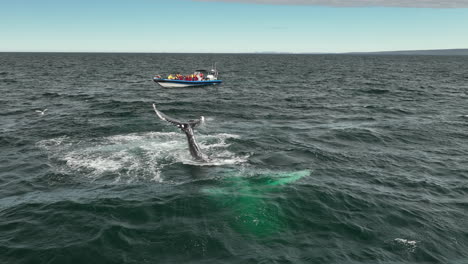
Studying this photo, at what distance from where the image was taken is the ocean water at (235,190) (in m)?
13.2

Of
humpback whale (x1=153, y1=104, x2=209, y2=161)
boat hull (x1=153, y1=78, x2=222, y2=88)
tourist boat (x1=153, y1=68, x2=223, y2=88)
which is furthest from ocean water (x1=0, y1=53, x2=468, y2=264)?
tourist boat (x1=153, y1=68, x2=223, y2=88)

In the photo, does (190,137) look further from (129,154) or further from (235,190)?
(235,190)

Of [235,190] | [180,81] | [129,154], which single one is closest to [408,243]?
[235,190]

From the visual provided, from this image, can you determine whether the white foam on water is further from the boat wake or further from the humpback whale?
the humpback whale

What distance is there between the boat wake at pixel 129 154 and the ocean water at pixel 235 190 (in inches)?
5.4

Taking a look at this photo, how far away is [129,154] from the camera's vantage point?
24156 millimetres

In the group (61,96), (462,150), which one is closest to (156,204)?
(462,150)

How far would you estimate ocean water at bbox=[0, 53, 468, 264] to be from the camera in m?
13.2

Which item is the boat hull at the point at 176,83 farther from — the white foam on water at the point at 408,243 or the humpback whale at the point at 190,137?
the white foam on water at the point at 408,243

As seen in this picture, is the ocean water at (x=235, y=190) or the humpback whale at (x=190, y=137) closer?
the ocean water at (x=235, y=190)

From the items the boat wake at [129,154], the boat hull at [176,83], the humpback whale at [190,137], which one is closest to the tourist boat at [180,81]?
the boat hull at [176,83]

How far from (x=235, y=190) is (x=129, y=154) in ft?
34.0

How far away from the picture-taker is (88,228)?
14.5 meters

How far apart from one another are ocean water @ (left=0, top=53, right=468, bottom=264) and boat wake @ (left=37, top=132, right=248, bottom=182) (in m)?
0.14
